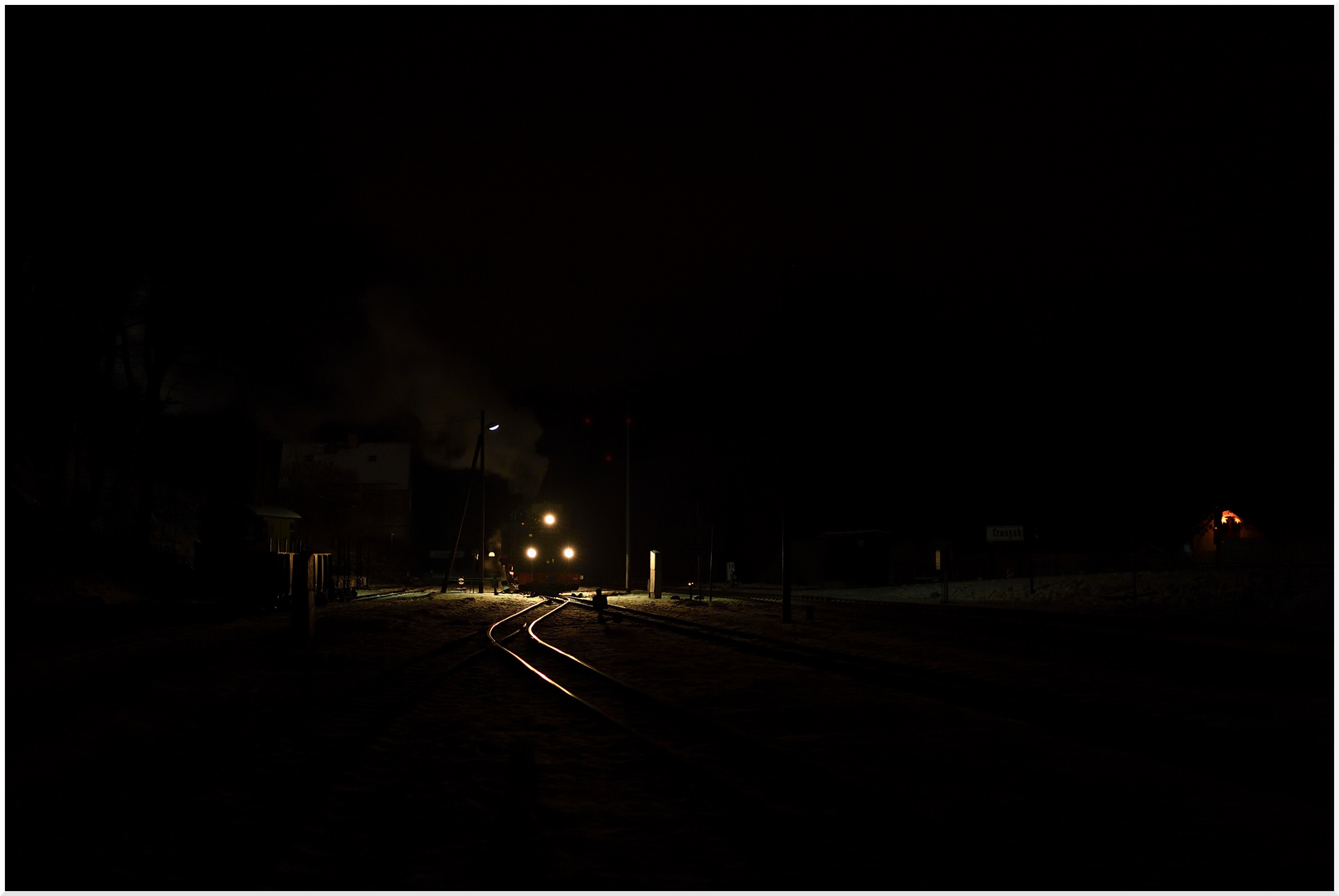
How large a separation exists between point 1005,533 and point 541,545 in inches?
832

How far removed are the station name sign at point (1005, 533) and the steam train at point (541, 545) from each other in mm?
18591

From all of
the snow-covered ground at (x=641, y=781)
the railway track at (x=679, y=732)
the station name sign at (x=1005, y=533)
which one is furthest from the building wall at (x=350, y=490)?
the snow-covered ground at (x=641, y=781)

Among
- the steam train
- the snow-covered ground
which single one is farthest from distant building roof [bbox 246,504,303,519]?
the snow-covered ground

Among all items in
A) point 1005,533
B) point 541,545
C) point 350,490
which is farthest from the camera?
point 350,490

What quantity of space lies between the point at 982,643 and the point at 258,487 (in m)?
33.3

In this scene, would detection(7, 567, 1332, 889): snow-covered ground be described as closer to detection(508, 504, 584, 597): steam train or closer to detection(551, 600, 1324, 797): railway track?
detection(551, 600, 1324, 797): railway track

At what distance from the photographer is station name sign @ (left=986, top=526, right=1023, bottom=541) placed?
29422 millimetres

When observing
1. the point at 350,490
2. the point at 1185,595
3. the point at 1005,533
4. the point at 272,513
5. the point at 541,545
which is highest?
the point at 350,490

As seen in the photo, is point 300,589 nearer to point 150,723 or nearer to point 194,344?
point 150,723

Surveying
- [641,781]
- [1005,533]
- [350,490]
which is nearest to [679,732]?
[641,781]

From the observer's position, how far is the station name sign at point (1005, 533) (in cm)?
2942

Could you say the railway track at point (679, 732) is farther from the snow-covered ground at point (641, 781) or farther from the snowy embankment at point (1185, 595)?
the snowy embankment at point (1185, 595)

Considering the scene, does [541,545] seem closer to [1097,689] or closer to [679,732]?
[1097,689]

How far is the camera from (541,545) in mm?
41156
